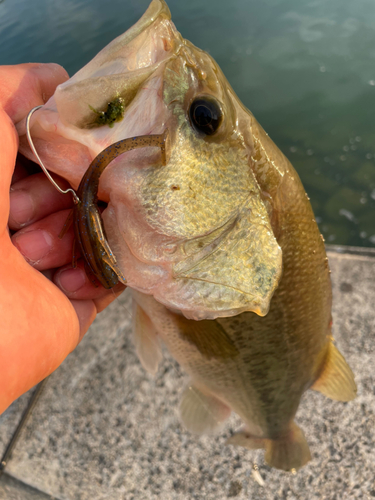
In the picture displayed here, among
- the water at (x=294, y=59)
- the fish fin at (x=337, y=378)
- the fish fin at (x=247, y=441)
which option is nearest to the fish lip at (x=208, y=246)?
the fish fin at (x=337, y=378)

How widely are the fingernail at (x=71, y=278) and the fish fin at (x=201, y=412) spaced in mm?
920

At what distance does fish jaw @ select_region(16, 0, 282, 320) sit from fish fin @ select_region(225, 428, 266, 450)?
1019mm

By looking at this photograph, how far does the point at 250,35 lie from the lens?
5.72 metres

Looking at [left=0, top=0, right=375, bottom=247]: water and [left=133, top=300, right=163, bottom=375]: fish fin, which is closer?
[left=133, top=300, right=163, bottom=375]: fish fin

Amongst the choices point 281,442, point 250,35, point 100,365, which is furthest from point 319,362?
point 250,35

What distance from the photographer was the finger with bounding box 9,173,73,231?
3.34ft

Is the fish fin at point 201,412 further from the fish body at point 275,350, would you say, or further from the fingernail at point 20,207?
the fingernail at point 20,207

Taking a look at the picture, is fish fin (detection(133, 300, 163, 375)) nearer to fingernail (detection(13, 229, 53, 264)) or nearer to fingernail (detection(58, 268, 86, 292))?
fingernail (detection(58, 268, 86, 292))

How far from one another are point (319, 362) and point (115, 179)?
1161 millimetres

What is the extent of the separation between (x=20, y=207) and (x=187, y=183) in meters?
0.50

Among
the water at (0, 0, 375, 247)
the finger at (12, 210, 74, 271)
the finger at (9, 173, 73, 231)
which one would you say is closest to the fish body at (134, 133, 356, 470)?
the finger at (12, 210, 74, 271)

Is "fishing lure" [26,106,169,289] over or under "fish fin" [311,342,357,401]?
over

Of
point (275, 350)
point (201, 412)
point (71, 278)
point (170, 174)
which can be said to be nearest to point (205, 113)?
point (170, 174)

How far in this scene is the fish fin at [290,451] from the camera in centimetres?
163
